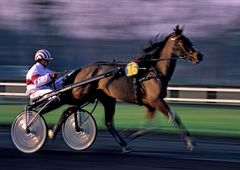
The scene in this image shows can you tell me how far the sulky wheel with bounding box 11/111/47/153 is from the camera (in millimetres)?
12742

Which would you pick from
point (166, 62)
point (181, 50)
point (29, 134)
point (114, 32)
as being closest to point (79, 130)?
point (29, 134)

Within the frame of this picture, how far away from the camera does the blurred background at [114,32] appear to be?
29.0 metres

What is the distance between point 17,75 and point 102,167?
68.7 feet

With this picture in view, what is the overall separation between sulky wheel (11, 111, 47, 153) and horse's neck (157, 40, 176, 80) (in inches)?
91.5

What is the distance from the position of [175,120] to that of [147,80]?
2.98 ft

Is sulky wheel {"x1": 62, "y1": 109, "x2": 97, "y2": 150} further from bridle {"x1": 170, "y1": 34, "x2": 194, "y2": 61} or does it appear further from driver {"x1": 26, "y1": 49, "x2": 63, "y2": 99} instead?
bridle {"x1": 170, "y1": 34, "x2": 194, "y2": 61}

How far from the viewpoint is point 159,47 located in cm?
1318

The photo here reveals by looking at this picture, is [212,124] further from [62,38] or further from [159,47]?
[62,38]

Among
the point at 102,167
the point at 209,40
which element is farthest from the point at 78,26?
the point at 102,167

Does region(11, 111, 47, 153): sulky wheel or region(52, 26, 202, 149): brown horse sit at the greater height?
region(52, 26, 202, 149): brown horse

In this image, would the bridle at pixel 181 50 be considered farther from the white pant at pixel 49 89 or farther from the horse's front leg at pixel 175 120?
the white pant at pixel 49 89

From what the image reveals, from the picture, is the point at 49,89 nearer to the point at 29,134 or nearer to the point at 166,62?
the point at 29,134

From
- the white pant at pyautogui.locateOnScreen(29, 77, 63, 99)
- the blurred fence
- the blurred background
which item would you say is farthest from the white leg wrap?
the blurred background

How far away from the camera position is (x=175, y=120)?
40.7 ft
